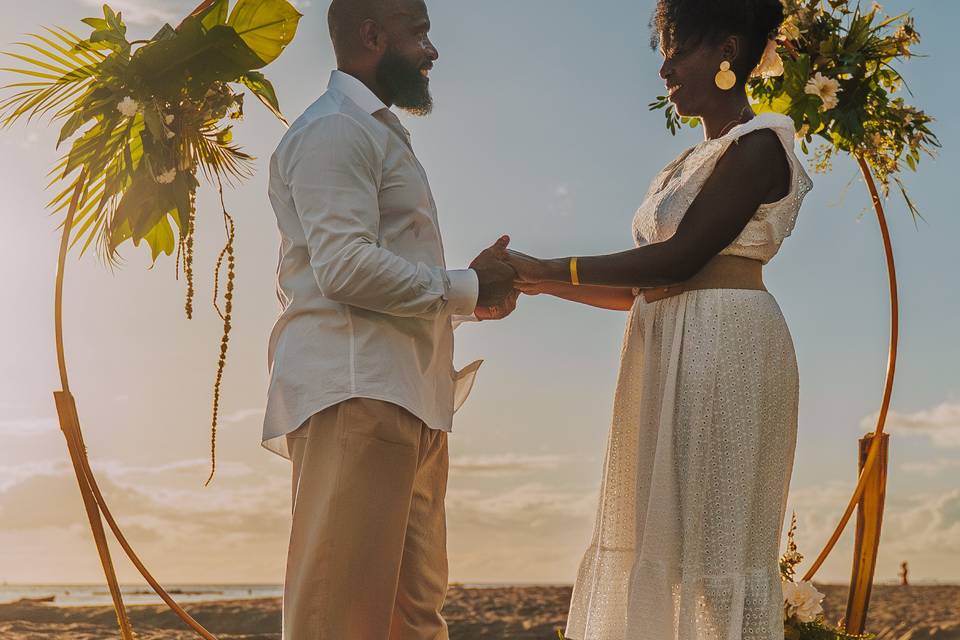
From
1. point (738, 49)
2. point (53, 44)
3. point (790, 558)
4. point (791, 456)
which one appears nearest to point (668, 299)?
point (791, 456)

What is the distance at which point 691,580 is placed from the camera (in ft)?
9.89

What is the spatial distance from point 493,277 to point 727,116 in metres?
0.94

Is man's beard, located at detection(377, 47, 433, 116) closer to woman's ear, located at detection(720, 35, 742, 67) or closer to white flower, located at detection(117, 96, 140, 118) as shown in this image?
woman's ear, located at detection(720, 35, 742, 67)

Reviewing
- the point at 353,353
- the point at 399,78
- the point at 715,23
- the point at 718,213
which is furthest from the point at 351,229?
the point at 715,23

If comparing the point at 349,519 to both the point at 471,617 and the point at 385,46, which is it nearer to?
the point at 385,46

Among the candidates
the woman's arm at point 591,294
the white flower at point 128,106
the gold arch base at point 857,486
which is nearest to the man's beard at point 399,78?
the woman's arm at point 591,294

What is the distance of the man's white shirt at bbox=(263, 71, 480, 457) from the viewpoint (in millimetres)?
2680

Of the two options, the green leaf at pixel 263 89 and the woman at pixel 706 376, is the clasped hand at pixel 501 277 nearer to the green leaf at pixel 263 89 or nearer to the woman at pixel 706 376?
the woman at pixel 706 376

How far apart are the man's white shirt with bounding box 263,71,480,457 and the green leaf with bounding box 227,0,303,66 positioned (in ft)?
3.86

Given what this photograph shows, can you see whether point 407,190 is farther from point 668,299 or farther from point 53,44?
point 53,44

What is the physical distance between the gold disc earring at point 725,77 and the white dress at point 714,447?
181 millimetres

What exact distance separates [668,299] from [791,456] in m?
0.63

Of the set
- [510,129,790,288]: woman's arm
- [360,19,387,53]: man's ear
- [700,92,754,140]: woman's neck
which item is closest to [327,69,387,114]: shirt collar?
[360,19,387,53]: man's ear

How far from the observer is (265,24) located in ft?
13.1
